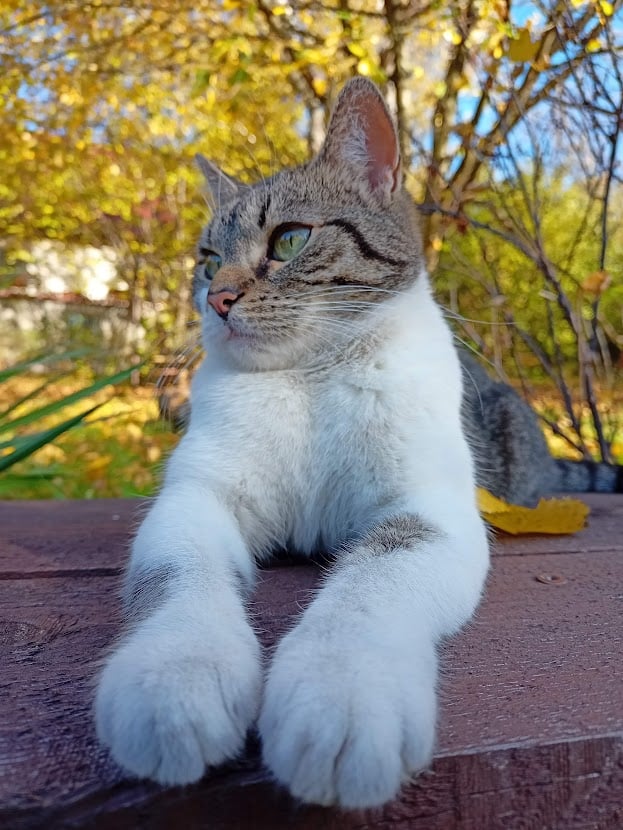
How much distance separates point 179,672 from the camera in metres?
0.65

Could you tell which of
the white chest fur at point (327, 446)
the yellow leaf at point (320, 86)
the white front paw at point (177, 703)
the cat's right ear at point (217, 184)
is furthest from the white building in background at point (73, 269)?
the white front paw at point (177, 703)

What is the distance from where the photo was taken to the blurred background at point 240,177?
8.22ft

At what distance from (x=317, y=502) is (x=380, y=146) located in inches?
35.0

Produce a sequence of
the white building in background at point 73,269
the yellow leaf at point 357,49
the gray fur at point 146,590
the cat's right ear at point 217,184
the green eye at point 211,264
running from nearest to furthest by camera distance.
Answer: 1. the gray fur at point 146,590
2. the green eye at point 211,264
3. the cat's right ear at point 217,184
4. the yellow leaf at point 357,49
5. the white building in background at point 73,269

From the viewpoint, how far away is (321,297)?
1409 millimetres

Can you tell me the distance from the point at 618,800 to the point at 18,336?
709 cm

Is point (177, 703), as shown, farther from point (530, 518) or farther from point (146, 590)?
point (530, 518)

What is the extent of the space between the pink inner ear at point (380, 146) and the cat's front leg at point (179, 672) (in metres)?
1.04

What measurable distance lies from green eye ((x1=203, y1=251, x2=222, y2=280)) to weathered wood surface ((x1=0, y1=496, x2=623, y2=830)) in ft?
2.97

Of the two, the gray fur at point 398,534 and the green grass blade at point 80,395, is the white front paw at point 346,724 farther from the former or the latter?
the green grass blade at point 80,395

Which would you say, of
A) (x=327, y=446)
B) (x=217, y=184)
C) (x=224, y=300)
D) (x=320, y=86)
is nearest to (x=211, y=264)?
(x=224, y=300)

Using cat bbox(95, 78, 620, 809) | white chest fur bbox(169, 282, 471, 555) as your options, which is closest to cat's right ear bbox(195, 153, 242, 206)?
cat bbox(95, 78, 620, 809)

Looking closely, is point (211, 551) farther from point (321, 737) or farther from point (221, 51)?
point (221, 51)

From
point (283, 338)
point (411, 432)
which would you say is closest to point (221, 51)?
point (283, 338)
